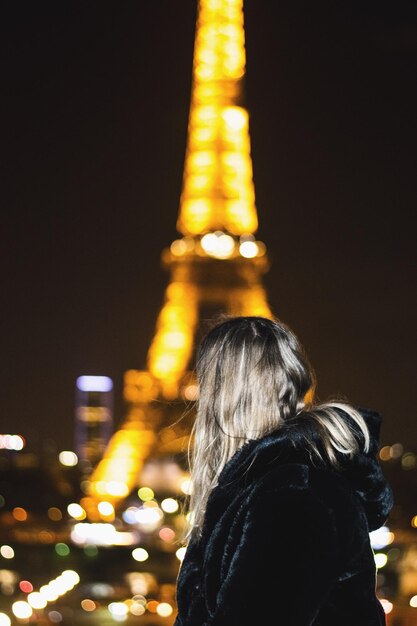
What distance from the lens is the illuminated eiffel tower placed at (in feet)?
148

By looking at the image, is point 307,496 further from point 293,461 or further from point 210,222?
point 210,222

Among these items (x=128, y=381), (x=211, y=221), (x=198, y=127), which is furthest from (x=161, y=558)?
(x=198, y=127)

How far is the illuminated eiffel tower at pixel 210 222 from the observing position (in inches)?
1779

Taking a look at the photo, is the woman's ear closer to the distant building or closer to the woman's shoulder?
the woman's shoulder

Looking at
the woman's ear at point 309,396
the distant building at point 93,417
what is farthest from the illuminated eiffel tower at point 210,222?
the distant building at point 93,417

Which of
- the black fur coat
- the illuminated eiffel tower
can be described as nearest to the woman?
the black fur coat

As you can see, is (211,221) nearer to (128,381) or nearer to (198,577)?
(128,381)

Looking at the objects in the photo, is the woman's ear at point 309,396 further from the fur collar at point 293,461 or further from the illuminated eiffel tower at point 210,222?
the illuminated eiffel tower at point 210,222

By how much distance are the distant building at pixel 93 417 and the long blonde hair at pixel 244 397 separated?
11898cm

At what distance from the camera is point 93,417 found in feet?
409

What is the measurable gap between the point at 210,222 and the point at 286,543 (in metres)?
45.6

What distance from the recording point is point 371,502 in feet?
8.27

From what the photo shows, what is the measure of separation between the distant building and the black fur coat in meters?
119

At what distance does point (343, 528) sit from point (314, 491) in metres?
0.09
